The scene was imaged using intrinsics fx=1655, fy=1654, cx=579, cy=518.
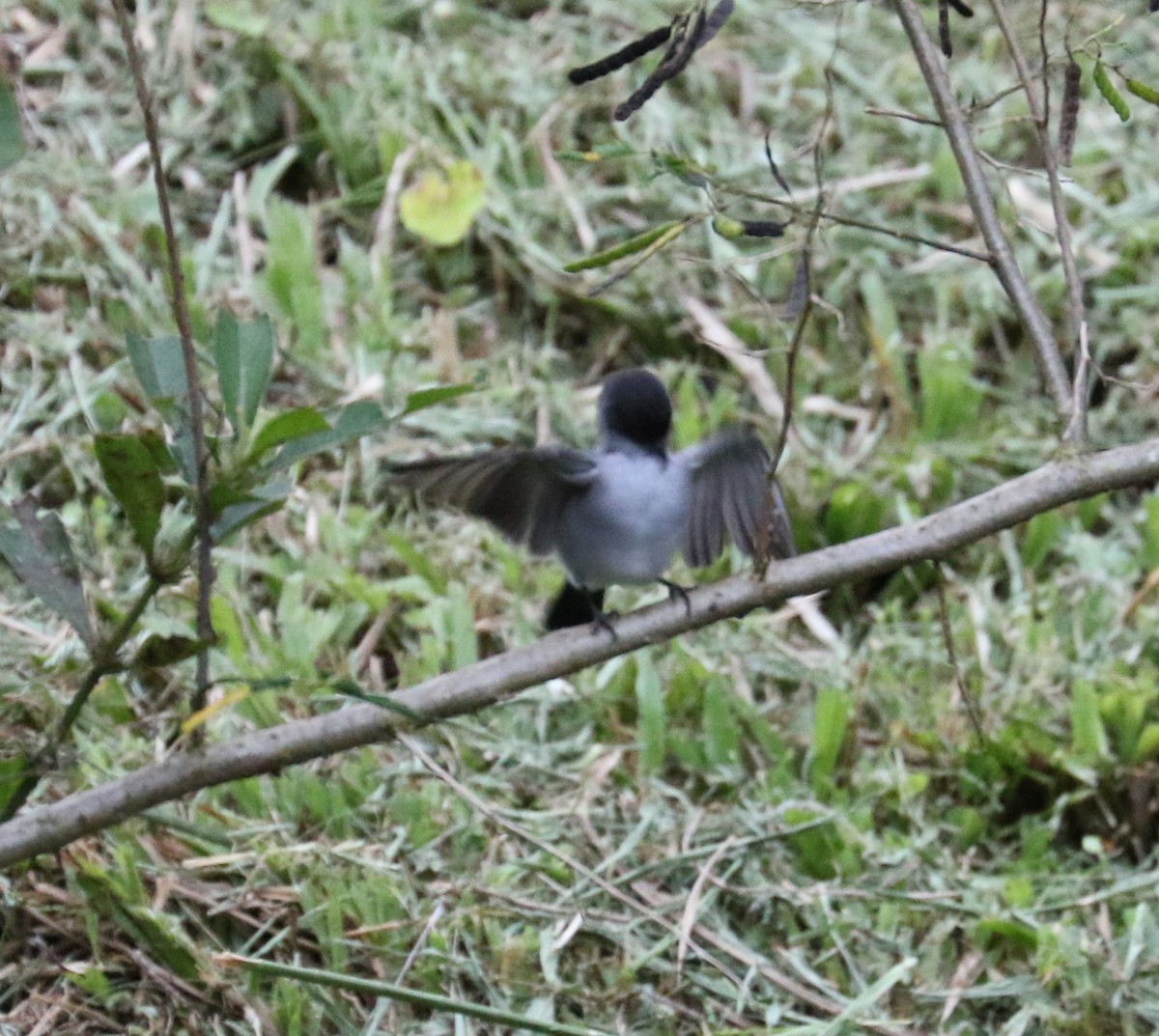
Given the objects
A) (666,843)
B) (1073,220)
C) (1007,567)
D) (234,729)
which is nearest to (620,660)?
(666,843)

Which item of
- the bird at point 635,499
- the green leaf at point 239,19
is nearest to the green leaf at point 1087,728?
the bird at point 635,499

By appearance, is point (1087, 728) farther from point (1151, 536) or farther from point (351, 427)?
point (351, 427)

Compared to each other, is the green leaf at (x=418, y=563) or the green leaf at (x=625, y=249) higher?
the green leaf at (x=625, y=249)

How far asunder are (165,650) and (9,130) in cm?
65

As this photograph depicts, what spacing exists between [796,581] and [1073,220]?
334cm

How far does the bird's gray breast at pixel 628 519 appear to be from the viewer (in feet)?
9.41

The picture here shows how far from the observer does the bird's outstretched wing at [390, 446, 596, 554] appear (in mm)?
2561

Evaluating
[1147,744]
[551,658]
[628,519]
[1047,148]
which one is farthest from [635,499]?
[1147,744]

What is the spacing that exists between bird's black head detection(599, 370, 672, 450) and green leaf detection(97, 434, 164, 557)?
3.73 feet

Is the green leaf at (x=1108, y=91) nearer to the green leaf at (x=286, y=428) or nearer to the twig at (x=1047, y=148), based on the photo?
the twig at (x=1047, y=148)

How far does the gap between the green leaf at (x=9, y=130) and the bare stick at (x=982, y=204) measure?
1.22m

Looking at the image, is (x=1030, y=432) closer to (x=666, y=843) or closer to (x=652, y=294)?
(x=652, y=294)

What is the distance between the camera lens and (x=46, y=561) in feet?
6.98

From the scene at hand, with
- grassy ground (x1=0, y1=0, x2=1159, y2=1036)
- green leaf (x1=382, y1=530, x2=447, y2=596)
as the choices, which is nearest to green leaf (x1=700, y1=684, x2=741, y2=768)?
grassy ground (x1=0, y1=0, x2=1159, y2=1036)
